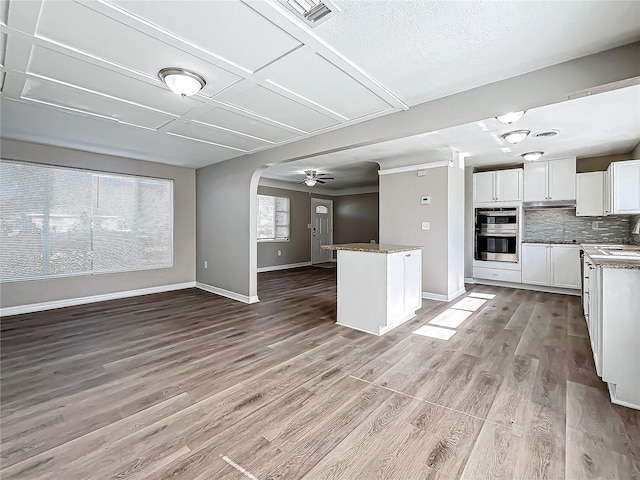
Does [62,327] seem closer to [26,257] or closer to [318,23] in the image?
[26,257]

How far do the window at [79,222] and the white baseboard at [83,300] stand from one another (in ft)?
1.33

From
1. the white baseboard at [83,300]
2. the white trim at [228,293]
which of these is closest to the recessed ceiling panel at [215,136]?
the white trim at [228,293]

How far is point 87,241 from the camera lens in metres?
4.78

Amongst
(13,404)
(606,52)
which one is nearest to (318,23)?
(606,52)

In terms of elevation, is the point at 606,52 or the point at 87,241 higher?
the point at 606,52

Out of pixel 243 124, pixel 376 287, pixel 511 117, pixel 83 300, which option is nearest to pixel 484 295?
pixel 376 287

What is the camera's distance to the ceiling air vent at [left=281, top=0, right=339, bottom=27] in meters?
1.58

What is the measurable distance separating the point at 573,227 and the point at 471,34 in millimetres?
5503

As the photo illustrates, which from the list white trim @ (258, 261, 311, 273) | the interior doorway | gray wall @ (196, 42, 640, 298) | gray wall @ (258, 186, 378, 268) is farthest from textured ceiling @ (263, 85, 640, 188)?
the interior doorway

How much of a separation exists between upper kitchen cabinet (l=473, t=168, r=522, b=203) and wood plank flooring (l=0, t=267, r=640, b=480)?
2793 millimetres

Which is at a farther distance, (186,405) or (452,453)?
(186,405)

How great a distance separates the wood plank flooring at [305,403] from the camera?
154 centimetres

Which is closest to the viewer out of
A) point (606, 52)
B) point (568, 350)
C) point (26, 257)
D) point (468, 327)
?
point (606, 52)

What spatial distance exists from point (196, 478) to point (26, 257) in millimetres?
4631
